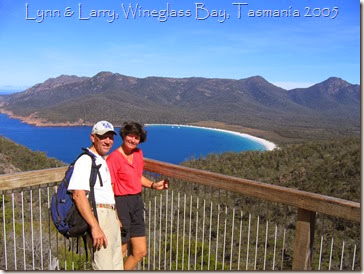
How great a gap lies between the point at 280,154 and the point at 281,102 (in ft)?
467

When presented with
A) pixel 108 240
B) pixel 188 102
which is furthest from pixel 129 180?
pixel 188 102

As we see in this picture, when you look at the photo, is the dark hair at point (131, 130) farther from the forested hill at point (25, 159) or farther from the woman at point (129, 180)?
the forested hill at point (25, 159)

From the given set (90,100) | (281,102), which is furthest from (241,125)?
(281,102)

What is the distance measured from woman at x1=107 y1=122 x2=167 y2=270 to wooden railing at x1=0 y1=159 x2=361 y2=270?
37 cm

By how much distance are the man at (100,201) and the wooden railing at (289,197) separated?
636 mm

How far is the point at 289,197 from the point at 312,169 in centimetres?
1500

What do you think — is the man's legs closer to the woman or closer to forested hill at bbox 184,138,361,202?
the woman

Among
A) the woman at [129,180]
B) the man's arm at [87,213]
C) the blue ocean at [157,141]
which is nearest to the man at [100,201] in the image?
the man's arm at [87,213]

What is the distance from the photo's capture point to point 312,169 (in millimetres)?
16094

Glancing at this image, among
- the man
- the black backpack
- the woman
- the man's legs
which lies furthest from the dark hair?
the man's legs

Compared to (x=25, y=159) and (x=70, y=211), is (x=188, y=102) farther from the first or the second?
(x=70, y=211)

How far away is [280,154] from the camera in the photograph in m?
25.8

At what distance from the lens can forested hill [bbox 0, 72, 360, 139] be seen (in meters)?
98.6

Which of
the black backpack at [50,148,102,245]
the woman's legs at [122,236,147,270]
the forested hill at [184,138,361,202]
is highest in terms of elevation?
the black backpack at [50,148,102,245]
